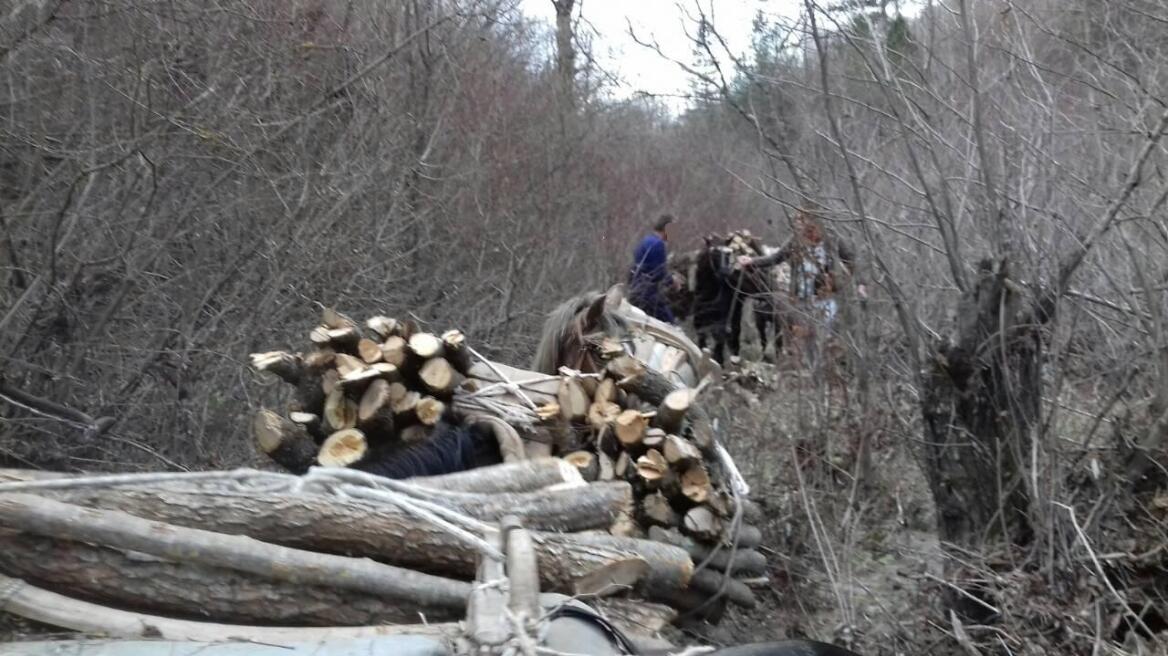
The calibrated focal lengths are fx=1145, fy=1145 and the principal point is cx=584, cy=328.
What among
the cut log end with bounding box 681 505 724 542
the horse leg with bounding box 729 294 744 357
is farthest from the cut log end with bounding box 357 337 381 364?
the horse leg with bounding box 729 294 744 357

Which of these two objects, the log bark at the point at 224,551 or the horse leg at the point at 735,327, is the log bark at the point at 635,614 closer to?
the log bark at the point at 224,551

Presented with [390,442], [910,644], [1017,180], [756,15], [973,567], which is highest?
[756,15]

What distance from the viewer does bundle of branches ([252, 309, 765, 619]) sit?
4641 mm

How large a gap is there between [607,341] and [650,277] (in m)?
6.11

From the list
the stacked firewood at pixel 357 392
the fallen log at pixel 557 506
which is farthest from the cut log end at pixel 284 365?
the fallen log at pixel 557 506

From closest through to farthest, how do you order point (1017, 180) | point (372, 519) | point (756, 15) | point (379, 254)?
point (372, 519), point (1017, 180), point (756, 15), point (379, 254)

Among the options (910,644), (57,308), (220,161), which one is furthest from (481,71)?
(910,644)

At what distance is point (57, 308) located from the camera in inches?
263

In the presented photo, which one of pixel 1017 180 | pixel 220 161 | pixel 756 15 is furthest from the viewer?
pixel 220 161

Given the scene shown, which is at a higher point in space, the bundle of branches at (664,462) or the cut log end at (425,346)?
the cut log end at (425,346)

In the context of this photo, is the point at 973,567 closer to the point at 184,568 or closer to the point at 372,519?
the point at 372,519

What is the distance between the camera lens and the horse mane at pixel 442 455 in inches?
177

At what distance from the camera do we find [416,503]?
3096mm

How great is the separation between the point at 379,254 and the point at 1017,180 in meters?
6.04
